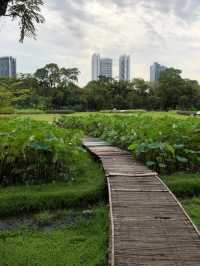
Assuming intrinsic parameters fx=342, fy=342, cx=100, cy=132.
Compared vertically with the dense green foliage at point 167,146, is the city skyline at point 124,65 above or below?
above

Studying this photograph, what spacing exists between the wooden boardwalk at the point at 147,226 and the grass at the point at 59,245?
0.27 m

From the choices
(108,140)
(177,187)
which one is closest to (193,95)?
(108,140)

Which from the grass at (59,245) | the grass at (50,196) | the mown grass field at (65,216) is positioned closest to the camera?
the grass at (59,245)

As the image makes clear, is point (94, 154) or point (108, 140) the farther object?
point (108, 140)

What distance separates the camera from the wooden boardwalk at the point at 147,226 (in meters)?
2.90

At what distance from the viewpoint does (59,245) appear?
3568 mm

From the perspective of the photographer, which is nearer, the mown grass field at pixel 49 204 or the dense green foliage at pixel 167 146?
the mown grass field at pixel 49 204

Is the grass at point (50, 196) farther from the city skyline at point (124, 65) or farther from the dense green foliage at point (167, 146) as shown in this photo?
the city skyline at point (124, 65)

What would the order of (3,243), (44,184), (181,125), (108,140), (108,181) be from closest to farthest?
(3,243), (108,181), (44,184), (181,125), (108,140)

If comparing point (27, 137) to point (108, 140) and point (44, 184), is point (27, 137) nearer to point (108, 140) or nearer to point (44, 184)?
point (44, 184)

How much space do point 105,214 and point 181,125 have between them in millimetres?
Answer: 3628

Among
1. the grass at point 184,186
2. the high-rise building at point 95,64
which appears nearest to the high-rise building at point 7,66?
the grass at point 184,186

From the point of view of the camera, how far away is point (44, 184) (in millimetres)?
5500

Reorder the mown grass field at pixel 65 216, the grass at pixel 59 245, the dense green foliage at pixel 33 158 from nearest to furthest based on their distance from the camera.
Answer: the grass at pixel 59 245
the mown grass field at pixel 65 216
the dense green foliage at pixel 33 158
